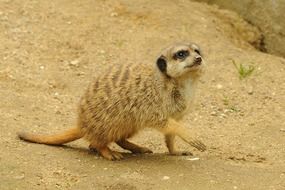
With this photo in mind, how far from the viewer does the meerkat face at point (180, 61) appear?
3.30 meters

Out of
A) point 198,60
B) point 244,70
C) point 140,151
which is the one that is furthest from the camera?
point 244,70

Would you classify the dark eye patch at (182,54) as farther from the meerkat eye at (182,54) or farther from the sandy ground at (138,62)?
the sandy ground at (138,62)

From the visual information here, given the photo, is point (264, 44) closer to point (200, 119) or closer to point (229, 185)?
point (200, 119)

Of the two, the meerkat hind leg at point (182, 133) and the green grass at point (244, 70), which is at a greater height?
the green grass at point (244, 70)

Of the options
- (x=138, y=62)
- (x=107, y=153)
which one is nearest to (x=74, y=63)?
(x=138, y=62)

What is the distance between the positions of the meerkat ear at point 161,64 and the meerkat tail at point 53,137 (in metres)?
0.51

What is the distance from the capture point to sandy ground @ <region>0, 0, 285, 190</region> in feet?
10.4

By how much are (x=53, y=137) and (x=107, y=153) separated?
28cm

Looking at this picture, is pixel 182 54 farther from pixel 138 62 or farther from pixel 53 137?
pixel 53 137

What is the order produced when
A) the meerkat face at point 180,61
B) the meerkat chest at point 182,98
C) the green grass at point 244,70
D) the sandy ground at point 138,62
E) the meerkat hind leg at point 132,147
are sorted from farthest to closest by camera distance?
1. the green grass at point 244,70
2. the meerkat hind leg at point 132,147
3. the meerkat chest at point 182,98
4. the meerkat face at point 180,61
5. the sandy ground at point 138,62

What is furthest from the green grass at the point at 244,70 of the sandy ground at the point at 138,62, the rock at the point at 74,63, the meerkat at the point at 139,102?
the meerkat at the point at 139,102

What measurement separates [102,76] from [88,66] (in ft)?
4.16

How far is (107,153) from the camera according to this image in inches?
135

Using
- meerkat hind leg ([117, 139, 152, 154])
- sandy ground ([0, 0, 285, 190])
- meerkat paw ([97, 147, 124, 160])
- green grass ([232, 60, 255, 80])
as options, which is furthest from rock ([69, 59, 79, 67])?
meerkat paw ([97, 147, 124, 160])
